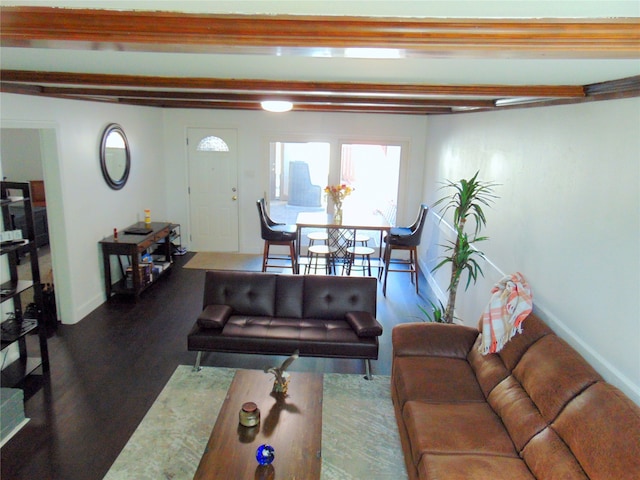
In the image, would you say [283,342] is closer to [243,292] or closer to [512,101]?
[243,292]

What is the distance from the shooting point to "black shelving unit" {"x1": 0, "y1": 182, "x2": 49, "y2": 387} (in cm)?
329

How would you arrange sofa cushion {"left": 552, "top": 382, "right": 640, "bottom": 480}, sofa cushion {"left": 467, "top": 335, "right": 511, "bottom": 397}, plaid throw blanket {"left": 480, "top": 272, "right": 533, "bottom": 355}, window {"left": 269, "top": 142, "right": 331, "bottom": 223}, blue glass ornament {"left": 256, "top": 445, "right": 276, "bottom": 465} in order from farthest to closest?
window {"left": 269, "top": 142, "right": 331, "bottom": 223} → plaid throw blanket {"left": 480, "top": 272, "right": 533, "bottom": 355} → sofa cushion {"left": 467, "top": 335, "right": 511, "bottom": 397} → blue glass ornament {"left": 256, "top": 445, "right": 276, "bottom": 465} → sofa cushion {"left": 552, "top": 382, "right": 640, "bottom": 480}

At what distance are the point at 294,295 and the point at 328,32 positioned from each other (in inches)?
126

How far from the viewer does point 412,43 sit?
1.19 meters

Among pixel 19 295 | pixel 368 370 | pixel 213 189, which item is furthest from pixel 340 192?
pixel 19 295

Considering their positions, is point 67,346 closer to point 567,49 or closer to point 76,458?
point 76,458

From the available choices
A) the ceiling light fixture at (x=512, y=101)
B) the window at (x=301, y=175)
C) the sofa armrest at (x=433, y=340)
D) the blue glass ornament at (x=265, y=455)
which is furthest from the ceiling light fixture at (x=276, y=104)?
the window at (x=301, y=175)

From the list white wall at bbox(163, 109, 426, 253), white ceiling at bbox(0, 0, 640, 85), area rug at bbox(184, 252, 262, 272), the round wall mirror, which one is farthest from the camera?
white wall at bbox(163, 109, 426, 253)

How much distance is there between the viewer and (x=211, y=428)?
10.2 feet

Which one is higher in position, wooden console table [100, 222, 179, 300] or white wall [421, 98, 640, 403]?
white wall [421, 98, 640, 403]

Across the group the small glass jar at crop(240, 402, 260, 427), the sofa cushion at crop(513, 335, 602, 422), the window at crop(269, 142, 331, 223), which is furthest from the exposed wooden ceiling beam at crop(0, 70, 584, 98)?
the window at crop(269, 142, 331, 223)

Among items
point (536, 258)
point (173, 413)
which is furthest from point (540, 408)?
point (173, 413)

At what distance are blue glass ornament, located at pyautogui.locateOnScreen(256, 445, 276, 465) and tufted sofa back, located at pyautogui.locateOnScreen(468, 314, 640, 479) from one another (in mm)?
1322

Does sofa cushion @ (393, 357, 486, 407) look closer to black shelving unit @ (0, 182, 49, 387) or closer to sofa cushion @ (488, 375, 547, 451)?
sofa cushion @ (488, 375, 547, 451)
